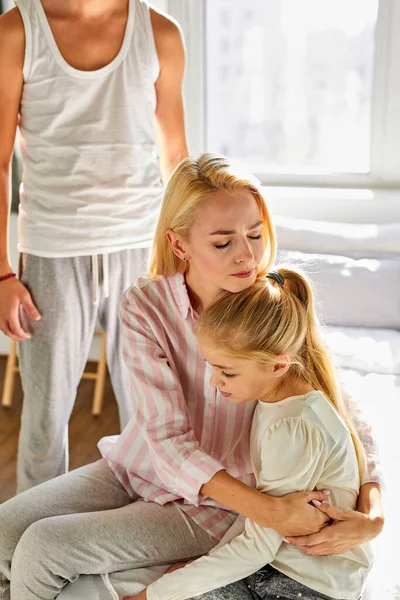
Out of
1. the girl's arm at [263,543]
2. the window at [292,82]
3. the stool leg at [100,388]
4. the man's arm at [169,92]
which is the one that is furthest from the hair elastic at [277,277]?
the window at [292,82]

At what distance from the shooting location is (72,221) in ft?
6.73

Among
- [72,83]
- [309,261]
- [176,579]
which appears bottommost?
[176,579]

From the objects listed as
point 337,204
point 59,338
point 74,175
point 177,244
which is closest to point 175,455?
point 177,244

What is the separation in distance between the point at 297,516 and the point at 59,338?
0.90 metres

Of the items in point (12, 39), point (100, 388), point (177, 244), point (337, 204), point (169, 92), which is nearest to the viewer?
point (177, 244)

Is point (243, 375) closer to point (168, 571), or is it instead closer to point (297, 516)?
point (297, 516)

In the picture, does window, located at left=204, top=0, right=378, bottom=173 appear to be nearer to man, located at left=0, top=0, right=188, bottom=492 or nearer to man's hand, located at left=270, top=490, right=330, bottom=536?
man, located at left=0, top=0, right=188, bottom=492

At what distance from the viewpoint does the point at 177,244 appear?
1625 mm

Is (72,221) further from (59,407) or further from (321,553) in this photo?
(321,553)

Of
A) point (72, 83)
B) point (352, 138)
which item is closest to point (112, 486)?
point (72, 83)

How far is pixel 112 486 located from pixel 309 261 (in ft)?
4.65

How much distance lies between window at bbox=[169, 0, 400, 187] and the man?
1480mm

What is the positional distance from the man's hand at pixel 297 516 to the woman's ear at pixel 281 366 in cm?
21

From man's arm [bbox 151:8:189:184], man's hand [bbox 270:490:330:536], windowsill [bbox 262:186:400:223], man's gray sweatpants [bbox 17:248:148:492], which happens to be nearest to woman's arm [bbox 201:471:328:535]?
man's hand [bbox 270:490:330:536]
